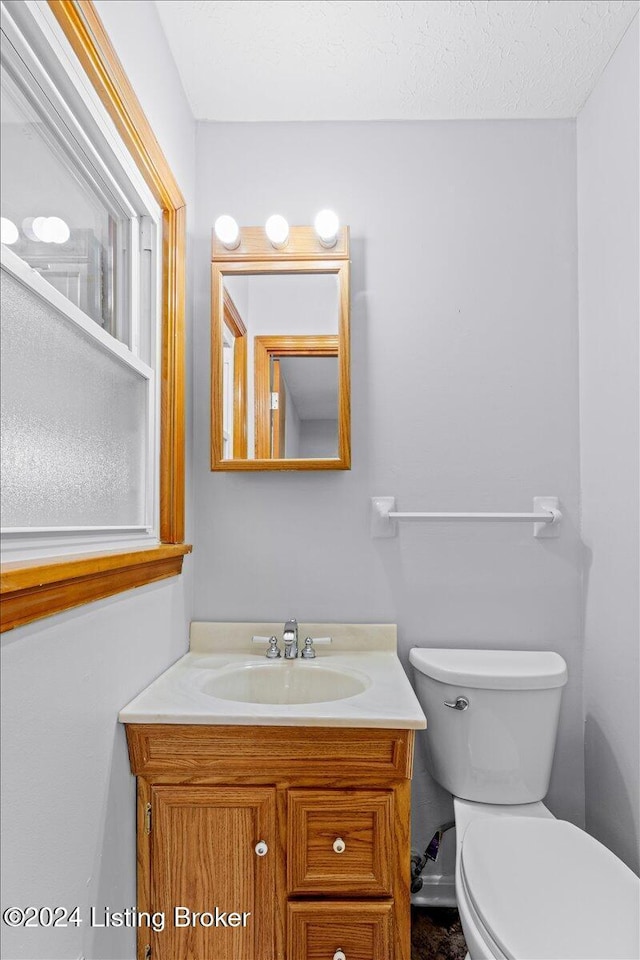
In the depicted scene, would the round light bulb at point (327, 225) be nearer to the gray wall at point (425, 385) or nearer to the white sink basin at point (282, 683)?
the gray wall at point (425, 385)

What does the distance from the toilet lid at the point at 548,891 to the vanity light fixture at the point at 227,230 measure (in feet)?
5.40

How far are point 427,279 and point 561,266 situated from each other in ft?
1.35

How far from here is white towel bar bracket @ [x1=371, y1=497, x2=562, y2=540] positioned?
1.77m

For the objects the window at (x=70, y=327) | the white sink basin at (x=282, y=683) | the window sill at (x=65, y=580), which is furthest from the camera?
the white sink basin at (x=282, y=683)

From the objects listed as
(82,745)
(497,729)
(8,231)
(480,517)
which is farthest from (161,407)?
(497,729)

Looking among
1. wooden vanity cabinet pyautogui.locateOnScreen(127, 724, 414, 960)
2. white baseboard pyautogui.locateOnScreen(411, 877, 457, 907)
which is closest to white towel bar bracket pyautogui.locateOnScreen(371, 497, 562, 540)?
wooden vanity cabinet pyautogui.locateOnScreen(127, 724, 414, 960)

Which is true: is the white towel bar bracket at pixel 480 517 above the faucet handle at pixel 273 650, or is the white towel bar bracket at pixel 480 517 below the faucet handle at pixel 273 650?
above

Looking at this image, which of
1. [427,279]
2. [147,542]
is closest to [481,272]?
[427,279]

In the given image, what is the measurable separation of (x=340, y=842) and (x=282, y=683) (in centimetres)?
46

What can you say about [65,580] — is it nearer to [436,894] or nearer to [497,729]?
[497,729]

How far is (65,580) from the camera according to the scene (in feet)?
3.10

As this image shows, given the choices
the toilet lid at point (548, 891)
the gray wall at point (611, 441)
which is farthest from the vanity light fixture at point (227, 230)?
the toilet lid at point (548, 891)

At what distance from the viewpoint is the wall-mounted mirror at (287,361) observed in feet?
5.84

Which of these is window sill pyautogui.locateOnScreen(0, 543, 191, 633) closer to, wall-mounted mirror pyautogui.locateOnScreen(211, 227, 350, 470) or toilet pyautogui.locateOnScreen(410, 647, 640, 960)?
wall-mounted mirror pyautogui.locateOnScreen(211, 227, 350, 470)
